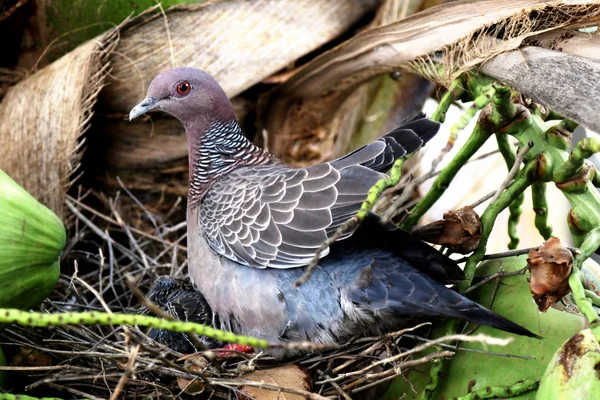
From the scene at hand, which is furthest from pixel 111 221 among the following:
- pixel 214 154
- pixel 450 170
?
pixel 450 170

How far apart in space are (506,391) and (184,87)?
2.53ft

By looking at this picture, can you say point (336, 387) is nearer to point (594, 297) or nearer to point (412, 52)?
point (594, 297)

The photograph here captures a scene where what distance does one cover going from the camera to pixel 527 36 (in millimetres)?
1086

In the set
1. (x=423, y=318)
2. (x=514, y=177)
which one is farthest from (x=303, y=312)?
(x=514, y=177)

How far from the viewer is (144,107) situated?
130 cm

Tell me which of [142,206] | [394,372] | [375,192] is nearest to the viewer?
[375,192]

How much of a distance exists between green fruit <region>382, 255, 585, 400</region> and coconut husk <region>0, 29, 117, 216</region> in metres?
0.80

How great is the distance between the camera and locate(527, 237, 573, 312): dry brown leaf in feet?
2.65

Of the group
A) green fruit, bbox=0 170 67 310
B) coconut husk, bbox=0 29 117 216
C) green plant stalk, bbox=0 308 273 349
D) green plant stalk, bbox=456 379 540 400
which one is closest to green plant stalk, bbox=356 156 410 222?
green plant stalk, bbox=0 308 273 349

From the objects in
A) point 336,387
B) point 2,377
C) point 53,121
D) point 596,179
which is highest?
point 53,121

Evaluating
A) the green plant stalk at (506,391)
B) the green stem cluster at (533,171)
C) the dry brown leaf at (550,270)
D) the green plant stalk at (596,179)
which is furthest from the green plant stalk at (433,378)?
the green plant stalk at (596,179)

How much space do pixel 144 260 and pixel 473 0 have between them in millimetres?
865

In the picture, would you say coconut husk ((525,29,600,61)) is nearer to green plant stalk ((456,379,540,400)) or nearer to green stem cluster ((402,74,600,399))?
green stem cluster ((402,74,600,399))

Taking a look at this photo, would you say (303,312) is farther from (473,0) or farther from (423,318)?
(473,0)
